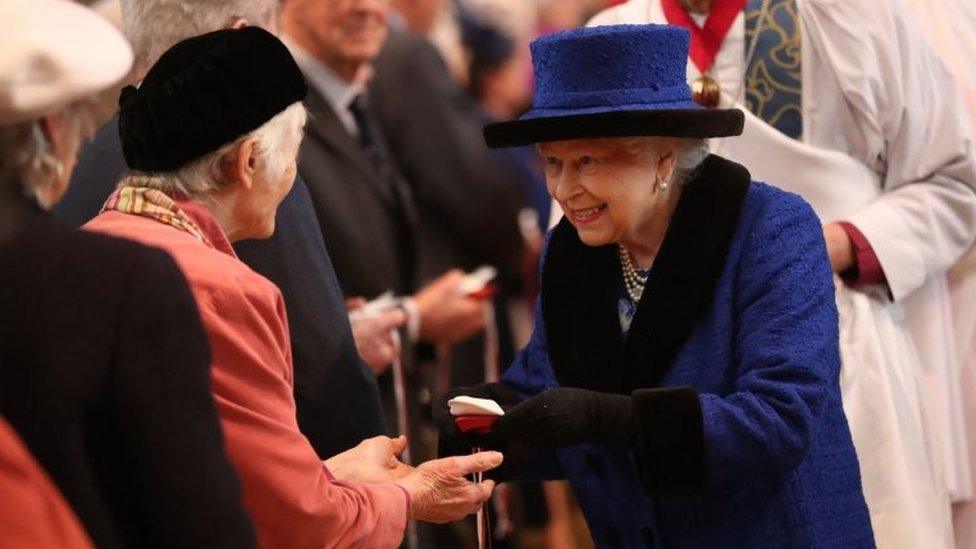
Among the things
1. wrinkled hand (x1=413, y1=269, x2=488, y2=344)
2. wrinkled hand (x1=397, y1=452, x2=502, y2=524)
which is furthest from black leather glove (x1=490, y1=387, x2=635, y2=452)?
wrinkled hand (x1=413, y1=269, x2=488, y2=344)

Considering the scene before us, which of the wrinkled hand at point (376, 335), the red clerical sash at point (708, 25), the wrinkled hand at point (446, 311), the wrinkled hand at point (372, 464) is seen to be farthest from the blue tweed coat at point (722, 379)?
the wrinkled hand at point (446, 311)

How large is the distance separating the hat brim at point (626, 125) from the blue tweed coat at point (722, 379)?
5.0 inches

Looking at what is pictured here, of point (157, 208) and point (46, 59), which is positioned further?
point (157, 208)

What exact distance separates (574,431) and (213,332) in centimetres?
69

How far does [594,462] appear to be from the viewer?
11.5 ft

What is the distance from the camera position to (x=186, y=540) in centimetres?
248

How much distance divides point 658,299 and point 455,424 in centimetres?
46

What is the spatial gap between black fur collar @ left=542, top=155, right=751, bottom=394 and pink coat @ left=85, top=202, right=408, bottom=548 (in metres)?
0.61

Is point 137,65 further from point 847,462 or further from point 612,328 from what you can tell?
point 847,462

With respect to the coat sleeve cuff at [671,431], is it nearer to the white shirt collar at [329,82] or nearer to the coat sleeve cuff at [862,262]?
the coat sleeve cuff at [862,262]

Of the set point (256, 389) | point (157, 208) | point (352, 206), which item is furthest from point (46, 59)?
point (352, 206)

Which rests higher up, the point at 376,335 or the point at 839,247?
the point at 839,247

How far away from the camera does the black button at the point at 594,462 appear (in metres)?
3.48

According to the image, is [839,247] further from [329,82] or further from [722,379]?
[329,82]
